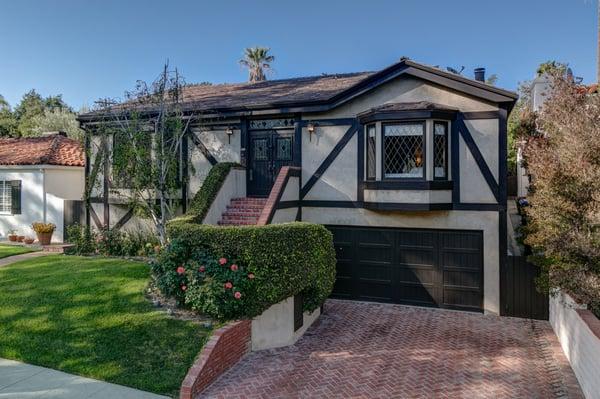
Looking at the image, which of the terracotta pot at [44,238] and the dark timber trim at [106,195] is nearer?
the dark timber trim at [106,195]

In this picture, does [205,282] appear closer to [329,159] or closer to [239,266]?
[239,266]

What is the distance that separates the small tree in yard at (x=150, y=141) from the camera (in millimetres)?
11992

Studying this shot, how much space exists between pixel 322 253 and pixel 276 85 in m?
8.77

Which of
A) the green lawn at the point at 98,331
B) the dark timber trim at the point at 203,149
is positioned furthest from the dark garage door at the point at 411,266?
the green lawn at the point at 98,331

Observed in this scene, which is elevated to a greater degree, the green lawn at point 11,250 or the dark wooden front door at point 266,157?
the dark wooden front door at point 266,157

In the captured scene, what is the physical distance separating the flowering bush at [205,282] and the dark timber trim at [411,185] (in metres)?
4.90

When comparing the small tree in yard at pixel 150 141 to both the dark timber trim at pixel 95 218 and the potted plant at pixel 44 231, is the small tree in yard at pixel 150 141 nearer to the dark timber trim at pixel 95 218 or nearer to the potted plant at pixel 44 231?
the dark timber trim at pixel 95 218

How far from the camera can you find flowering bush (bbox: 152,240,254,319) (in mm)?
7695

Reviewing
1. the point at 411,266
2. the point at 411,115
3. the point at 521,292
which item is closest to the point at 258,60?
the point at 411,115

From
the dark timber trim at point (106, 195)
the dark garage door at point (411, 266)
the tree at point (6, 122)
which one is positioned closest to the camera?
the dark garage door at point (411, 266)

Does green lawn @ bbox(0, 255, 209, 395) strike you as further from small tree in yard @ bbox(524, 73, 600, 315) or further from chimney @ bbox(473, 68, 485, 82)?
chimney @ bbox(473, 68, 485, 82)

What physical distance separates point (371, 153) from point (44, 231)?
41.5 ft

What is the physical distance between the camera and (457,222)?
1104cm

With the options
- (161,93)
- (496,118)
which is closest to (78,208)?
(161,93)
